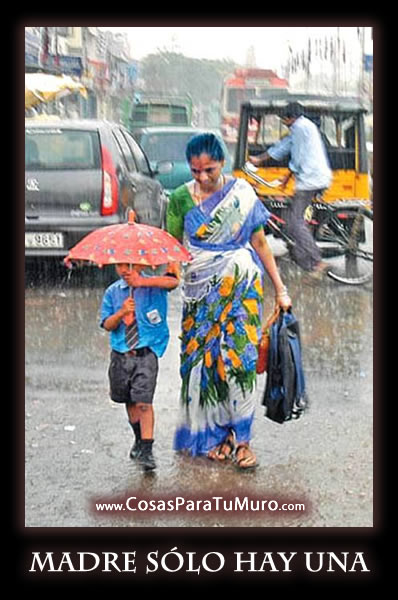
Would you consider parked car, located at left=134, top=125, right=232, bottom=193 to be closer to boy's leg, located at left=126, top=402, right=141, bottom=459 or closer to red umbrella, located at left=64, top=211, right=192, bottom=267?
red umbrella, located at left=64, top=211, right=192, bottom=267

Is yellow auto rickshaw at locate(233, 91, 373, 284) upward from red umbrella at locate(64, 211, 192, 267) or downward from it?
upward

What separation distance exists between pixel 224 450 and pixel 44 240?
4.67ft

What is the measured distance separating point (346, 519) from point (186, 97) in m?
2.08

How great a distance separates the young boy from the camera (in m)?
5.95

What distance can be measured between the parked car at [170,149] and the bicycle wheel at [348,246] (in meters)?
1.01

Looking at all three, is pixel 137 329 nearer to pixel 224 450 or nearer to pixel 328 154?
pixel 224 450

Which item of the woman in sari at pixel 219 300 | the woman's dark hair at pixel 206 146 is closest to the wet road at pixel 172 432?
the woman in sari at pixel 219 300

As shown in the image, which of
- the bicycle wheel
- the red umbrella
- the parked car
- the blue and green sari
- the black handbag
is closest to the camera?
the red umbrella

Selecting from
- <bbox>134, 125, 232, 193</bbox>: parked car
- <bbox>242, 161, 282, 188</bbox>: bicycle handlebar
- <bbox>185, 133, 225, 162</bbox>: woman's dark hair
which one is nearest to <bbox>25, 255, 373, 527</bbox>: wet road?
<bbox>242, 161, 282, 188</bbox>: bicycle handlebar

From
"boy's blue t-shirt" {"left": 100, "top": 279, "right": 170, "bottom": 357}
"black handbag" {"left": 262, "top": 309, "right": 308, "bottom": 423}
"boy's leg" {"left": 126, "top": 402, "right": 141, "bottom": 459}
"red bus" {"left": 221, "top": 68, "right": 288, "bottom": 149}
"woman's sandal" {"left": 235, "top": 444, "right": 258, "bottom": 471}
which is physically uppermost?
"red bus" {"left": 221, "top": 68, "right": 288, "bottom": 149}

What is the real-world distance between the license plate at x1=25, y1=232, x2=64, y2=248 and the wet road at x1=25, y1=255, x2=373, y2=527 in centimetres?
20

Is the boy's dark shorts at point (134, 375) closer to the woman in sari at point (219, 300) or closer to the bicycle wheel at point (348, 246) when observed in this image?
the woman in sari at point (219, 300)
